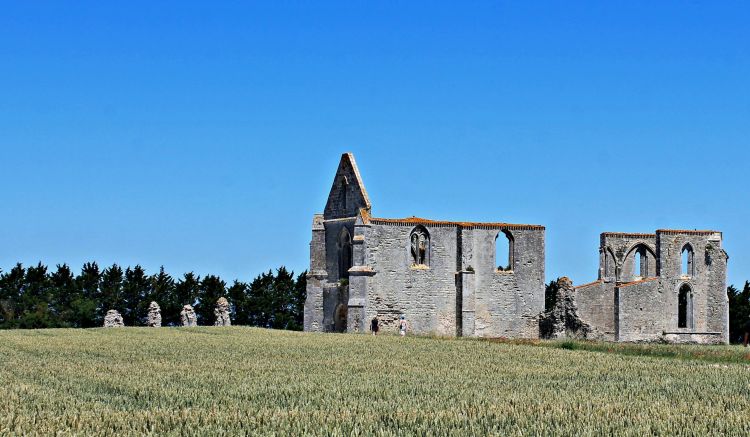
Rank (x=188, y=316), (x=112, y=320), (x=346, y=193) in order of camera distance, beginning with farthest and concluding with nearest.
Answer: (x=188, y=316) → (x=112, y=320) → (x=346, y=193)

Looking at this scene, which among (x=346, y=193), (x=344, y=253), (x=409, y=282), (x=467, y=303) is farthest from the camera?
(x=346, y=193)

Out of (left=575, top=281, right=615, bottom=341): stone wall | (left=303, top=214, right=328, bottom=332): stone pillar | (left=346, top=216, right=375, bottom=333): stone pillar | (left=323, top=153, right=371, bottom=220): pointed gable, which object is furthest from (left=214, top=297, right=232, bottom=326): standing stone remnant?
(left=575, top=281, right=615, bottom=341): stone wall

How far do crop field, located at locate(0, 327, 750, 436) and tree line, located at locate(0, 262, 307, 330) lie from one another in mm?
29482

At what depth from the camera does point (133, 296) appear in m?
67.6

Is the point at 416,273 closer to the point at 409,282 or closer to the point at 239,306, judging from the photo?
the point at 409,282

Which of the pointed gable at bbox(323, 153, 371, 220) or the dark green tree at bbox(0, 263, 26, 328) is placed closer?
the pointed gable at bbox(323, 153, 371, 220)

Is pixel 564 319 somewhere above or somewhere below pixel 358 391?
above

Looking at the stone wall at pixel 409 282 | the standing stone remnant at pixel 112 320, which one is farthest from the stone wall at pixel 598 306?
the standing stone remnant at pixel 112 320

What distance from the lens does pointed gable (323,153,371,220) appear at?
53562mm

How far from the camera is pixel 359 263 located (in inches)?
2044

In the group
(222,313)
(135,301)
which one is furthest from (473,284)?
(135,301)

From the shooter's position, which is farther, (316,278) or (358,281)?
(316,278)

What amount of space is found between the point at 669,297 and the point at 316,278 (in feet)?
57.6

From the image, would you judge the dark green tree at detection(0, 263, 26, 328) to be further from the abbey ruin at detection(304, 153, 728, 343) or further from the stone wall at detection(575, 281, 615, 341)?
the stone wall at detection(575, 281, 615, 341)
